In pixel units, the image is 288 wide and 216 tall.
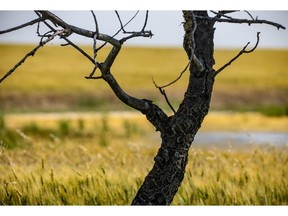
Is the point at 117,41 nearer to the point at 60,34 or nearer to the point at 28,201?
the point at 60,34

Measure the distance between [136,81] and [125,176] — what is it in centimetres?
86

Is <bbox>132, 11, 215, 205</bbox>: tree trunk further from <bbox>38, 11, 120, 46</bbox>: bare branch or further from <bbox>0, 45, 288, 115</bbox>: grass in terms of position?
<bbox>0, 45, 288, 115</bbox>: grass

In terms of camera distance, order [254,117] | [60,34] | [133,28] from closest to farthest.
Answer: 1. [60,34]
2. [133,28]
3. [254,117]

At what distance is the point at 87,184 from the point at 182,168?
83 centimetres

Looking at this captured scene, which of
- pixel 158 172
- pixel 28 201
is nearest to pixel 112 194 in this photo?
pixel 28 201

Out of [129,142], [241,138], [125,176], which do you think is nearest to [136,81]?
[129,142]

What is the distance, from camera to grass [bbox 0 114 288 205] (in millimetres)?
3557

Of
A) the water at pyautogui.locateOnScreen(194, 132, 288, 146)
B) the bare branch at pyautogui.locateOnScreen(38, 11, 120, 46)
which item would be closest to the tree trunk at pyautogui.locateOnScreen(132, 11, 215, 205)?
the bare branch at pyautogui.locateOnScreen(38, 11, 120, 46)

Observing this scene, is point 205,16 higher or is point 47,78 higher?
point 205,16

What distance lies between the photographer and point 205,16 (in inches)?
113

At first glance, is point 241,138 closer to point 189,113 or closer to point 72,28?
point 189,113

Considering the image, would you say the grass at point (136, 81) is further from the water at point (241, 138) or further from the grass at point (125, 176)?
the grass at point (125, 176)

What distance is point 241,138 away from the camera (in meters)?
4.25

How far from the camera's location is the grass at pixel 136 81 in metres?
3.98
